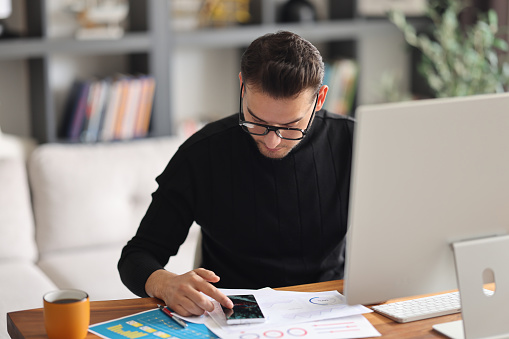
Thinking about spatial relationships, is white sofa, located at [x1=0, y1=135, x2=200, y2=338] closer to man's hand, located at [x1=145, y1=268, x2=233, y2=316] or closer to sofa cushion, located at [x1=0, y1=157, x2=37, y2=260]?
sofa cushion, located at [x1=0, y1=157, x2=37, y2=260]

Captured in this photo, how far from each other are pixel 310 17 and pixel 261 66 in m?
2.05

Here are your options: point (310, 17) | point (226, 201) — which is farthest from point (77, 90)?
point (226, 201)

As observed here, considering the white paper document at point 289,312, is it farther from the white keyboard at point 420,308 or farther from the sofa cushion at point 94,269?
the sofa cushion at point 94,269

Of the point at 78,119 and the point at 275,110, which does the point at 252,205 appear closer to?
the point at 275,110

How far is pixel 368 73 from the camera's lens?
402 cm

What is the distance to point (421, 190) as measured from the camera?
1.20m

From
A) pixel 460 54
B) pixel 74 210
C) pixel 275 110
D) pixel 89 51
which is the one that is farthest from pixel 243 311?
pixel 460 54

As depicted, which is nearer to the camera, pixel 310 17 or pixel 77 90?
pixel 77 90

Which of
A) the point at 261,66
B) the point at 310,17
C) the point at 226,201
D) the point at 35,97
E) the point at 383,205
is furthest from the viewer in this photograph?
the point at 310,17

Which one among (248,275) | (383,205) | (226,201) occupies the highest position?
(383,205)

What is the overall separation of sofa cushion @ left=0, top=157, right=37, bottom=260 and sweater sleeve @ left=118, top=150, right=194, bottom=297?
1.01 meters

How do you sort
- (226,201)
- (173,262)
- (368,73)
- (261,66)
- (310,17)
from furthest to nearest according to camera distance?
(368,73)
(310,17)
(173,262)
(226,201)
(261,66)

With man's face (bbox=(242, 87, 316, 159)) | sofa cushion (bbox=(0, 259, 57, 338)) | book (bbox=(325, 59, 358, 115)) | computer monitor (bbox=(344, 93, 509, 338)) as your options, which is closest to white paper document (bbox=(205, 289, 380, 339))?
computer monitor (bbox=(344, 93, 509, 338))

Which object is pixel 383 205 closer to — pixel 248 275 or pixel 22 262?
pixel 248 275
